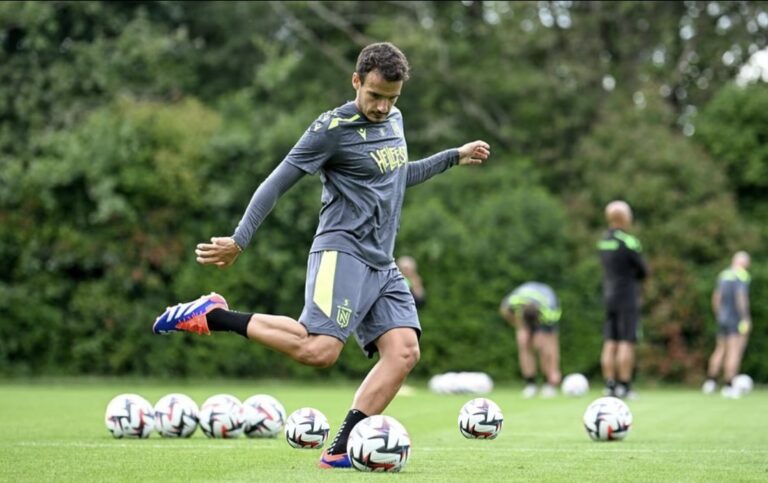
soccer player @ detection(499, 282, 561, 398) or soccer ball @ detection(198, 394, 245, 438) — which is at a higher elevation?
soccer player @ detection(499, 282, 561, 398)

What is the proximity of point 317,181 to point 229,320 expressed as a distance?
17.1 m

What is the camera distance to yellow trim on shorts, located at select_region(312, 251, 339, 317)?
7.55 metres

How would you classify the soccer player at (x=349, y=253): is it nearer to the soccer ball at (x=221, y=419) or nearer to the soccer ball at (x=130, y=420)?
the soccer ball at (x=221, y=419)

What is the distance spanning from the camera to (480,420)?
9438mm

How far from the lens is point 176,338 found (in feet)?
80.1

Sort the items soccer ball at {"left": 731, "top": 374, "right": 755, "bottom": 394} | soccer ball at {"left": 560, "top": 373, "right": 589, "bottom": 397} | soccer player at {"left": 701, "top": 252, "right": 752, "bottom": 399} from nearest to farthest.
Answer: soccer ball at {"left": 560, "top": 373, "right": 589, "bottom": 397} → soccer player at {"left": 701, "top": 252, "right": 752, "bottom": 399} → soccer ball at {"left": 731, "top": 374, "right": 755, "bottom": 394}

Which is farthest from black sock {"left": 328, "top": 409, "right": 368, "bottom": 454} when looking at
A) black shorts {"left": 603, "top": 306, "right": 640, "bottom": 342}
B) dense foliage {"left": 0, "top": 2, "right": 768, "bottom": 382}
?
dense foliage {"left": 0, "top": 2, "right": 768, "bottom": 382}

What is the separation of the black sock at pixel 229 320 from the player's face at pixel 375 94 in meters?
1.44

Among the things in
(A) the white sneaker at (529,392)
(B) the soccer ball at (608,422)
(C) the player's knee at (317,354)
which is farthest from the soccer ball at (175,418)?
(A) the white sneaker at (529,392)

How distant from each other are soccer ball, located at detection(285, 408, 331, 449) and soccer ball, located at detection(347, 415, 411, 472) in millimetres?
1657

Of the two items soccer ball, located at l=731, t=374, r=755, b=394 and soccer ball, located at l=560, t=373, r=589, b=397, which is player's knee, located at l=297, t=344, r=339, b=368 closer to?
soccer ball, located at l=560, t=373, r=589, b=397

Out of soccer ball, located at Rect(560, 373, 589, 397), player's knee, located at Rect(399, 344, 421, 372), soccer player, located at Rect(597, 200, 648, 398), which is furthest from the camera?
soccer ball, located at Rect(560, 373, 589, 397)

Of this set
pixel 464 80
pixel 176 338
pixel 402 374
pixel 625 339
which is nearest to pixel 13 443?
pixel 402 374

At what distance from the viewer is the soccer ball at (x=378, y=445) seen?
7.36 meters
